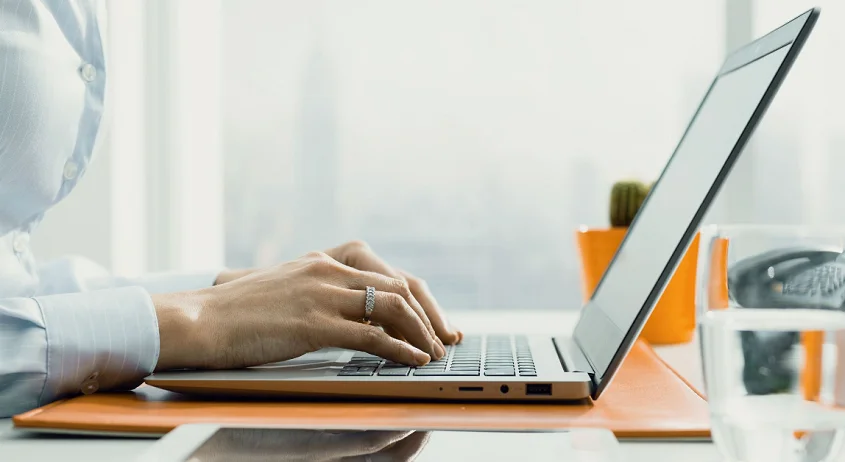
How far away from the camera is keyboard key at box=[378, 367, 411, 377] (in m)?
0.65

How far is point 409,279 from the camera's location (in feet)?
3.10

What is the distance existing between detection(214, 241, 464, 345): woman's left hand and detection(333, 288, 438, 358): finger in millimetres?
113

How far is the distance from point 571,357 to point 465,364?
13 cm

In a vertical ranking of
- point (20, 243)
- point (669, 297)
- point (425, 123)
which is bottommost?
point (669, 297)

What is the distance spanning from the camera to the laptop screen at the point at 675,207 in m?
0.59

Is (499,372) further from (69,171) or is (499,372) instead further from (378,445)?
(69,171)

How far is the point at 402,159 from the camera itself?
5.96 feet

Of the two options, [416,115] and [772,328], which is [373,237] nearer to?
[416,115]

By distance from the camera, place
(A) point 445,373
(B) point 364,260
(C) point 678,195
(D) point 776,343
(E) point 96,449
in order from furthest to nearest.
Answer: (B) point 364,260
(C) point 678,195
(A) point 445,373
(E) point 96,449
(D) point 776,343

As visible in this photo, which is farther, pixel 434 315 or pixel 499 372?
pixel 434 315

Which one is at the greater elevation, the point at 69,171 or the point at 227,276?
the point at 69,171

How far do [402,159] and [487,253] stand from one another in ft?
0.92

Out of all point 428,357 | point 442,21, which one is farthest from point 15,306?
point 442,21

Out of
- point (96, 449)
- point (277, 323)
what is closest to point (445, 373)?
point (277, 323)
